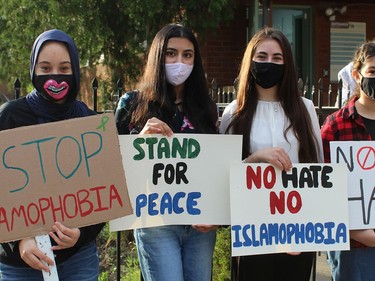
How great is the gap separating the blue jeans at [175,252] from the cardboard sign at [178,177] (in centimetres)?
6

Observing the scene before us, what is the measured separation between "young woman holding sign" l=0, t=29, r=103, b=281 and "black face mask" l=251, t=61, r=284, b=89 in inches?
37.1

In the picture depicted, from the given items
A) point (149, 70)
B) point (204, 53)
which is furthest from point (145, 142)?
point (204, 53)

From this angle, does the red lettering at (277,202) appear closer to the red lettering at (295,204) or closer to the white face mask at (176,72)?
the red lettering at (295,204)

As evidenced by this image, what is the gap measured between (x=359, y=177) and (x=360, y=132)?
0.24 meters

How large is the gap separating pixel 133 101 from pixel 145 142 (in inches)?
8.9

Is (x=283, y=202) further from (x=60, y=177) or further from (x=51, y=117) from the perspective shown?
(x=51, y=117)

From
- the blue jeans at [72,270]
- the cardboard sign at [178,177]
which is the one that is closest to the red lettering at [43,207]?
the blue jeans at [72,270]

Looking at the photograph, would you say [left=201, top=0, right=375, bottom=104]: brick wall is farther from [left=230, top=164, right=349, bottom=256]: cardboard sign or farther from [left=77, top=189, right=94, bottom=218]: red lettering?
[left=77, top=189, right=94, bottom=218]: red lettering

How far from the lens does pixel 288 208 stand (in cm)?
266

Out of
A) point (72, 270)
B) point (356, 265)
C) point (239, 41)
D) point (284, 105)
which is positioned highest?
point (239, 41)

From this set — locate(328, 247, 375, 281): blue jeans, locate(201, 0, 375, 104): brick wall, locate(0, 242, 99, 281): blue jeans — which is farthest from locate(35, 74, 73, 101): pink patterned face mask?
locate(201, 0, 375, 104): brick wall

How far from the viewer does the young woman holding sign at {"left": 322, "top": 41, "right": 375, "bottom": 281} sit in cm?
268

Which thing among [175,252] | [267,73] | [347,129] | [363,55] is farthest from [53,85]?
[363,55]

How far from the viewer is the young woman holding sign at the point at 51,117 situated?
7.34 feet
